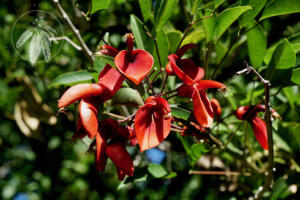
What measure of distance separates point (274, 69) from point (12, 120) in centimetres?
144

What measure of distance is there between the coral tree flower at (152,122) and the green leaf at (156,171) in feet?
1.47

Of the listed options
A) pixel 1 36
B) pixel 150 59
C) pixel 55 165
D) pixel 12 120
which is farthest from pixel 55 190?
pixel 150 59

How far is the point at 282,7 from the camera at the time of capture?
888mm

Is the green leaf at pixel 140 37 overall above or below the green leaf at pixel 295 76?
above

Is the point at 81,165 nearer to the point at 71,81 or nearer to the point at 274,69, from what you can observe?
the point at 71,81

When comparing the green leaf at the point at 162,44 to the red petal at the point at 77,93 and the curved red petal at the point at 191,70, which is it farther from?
the red petal at the point at 77,93

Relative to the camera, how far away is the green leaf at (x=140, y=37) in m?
1.00

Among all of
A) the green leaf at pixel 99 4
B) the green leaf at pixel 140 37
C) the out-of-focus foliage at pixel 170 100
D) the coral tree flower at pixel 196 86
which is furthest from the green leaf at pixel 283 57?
the green leaf at pixel 99 4

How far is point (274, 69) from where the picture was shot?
96 cm

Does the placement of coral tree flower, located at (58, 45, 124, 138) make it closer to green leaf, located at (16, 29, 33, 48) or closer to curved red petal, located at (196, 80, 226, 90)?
curved red petal, located at (196, 80, 226, 90)

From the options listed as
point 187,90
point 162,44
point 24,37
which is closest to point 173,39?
point 162,44

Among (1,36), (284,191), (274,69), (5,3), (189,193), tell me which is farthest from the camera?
(5,3)

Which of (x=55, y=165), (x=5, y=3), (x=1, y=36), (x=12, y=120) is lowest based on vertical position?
(x=55, y=165)

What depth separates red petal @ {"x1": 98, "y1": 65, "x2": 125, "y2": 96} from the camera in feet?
2.44
